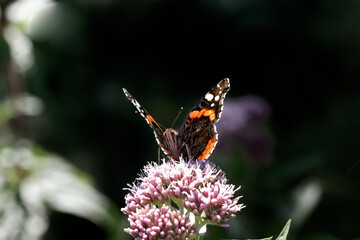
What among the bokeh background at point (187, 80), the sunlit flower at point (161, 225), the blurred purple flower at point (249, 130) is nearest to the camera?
the sunlit flower at point (161, 225)

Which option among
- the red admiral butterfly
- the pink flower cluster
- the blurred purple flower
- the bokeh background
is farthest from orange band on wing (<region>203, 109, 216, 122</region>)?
the bokeh background

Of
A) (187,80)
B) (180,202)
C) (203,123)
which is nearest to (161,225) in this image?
(180,202)

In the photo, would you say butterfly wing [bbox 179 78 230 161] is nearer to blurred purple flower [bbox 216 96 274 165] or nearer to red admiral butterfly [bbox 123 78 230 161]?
red admiral butterfly [bbox 123 78 230 161]

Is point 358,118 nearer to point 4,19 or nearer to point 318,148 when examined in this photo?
point 318,148

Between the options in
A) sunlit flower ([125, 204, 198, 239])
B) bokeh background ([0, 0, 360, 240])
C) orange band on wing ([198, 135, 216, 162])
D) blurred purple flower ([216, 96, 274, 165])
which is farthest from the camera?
bokeh background ([0, 0, 360, 240])

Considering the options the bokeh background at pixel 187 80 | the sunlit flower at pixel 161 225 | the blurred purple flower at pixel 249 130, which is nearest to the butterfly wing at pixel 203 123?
the sunlit flower at pixel 161 225

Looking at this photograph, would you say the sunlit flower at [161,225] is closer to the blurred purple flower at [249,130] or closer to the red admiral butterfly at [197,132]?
the red admiral butterfly at [197,132]

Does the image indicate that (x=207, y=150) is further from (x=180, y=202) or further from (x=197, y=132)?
(x=180, y=202)
